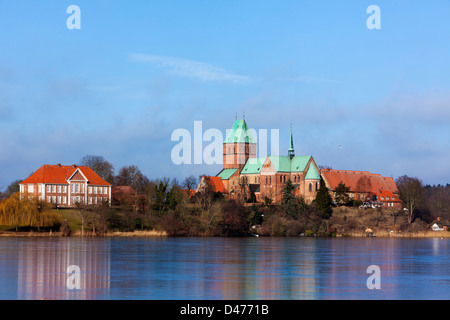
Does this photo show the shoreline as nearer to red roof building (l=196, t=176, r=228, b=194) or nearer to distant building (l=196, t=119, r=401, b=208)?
distant building (l=196, t=119, r=401, b=208)

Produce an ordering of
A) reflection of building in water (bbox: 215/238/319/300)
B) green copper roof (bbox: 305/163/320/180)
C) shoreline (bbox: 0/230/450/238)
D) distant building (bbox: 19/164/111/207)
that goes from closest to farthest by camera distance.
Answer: reflection of building in water (bbox: 215/238/319/300) < shoreline (bbox: 0/230/450/238) < distant building (bbox: 19/164/111/207) < green copper roof (bbox: 305/163/320/180)

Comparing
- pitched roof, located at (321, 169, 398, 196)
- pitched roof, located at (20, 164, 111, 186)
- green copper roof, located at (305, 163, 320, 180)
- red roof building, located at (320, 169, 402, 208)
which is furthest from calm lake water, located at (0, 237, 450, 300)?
pitched roof, located at (321, 169, 398, 196)

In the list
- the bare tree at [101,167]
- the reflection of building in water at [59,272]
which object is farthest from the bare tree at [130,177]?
→ the reflection of building in water at [59,272]

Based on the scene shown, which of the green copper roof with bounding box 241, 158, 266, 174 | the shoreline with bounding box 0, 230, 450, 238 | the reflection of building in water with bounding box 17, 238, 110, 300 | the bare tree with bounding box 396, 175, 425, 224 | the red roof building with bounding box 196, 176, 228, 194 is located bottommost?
the shoreline with bounding box 0, 230, 450, 238

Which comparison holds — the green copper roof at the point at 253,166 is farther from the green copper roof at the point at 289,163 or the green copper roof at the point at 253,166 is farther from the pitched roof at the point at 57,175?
the pitched roof at the point at 57,175

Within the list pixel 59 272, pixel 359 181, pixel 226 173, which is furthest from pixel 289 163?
pixel 59 272

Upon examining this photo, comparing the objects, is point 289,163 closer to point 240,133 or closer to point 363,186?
point 363,186
